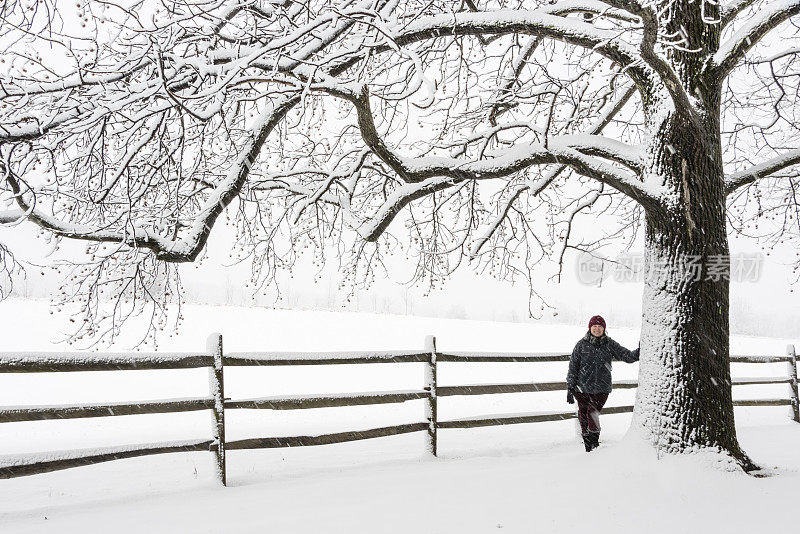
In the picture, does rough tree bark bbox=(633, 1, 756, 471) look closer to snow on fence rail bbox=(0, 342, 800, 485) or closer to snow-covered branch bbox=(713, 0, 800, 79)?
snow-covered branch bbox=(713, 0, 800, 79)

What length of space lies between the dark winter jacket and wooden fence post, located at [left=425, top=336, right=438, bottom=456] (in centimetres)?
155

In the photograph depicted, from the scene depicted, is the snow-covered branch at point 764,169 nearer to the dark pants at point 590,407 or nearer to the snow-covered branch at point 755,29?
the snow-covered branch at point 755,29

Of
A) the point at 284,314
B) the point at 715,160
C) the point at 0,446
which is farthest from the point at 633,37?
the point at 284,314

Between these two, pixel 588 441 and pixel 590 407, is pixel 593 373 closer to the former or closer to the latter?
pixel 590 407

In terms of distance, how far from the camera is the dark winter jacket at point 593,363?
6.54m

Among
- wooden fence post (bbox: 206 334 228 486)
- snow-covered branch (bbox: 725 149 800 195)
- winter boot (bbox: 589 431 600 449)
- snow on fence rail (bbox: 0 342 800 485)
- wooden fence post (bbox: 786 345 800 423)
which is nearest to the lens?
snow on fence rail (bbox: 0 342 800 485)

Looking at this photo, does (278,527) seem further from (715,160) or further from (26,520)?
(715,160)

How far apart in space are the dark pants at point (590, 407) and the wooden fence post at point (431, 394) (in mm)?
1664

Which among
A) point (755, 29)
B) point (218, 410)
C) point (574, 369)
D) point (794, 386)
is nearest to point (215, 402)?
point (218, 410)

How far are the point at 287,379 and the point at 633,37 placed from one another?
16724mm

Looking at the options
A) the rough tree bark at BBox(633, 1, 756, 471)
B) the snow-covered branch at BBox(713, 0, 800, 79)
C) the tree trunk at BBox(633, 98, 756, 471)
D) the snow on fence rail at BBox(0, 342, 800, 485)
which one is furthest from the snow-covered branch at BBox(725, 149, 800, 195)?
the snow on fence rail at BBox(0, 342, 800, 485)

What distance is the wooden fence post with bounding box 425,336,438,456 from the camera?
6.47 metres

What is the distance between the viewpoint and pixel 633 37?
565cm

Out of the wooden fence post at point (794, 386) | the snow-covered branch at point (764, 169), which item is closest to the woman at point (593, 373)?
the snow-covered branch at point (764, 169)
